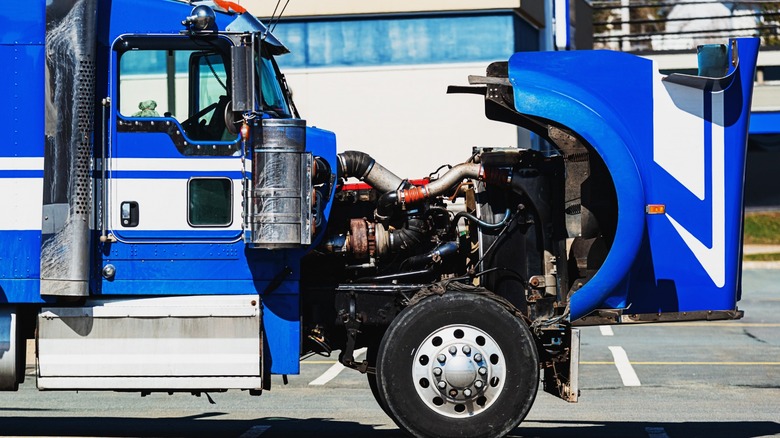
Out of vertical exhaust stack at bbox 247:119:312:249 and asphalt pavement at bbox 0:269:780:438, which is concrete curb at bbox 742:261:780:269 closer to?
asphalt pavement at bbox 0:269:780:438

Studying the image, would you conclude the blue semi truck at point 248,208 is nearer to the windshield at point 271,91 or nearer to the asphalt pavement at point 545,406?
the windshield at point 271,91

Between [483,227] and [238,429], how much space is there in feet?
9.43

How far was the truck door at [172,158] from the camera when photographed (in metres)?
8.23

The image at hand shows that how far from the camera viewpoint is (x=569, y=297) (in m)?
8.55

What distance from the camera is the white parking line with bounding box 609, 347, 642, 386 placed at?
13.3 meters

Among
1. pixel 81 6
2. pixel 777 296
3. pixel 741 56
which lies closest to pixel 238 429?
pixel 81 6

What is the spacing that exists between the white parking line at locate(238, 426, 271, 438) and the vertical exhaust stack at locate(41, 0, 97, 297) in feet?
7.35

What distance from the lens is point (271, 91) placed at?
28.3ft

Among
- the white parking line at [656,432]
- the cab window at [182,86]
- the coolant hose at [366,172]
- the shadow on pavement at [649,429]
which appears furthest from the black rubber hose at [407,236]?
the white parking line at [656,432]

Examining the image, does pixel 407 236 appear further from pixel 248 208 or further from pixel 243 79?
pixel 243 79

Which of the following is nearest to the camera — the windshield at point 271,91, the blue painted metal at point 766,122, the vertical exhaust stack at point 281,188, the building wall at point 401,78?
the vertical exhaust stack at point 281,188

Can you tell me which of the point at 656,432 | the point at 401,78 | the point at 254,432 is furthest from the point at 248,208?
the point at 401,78

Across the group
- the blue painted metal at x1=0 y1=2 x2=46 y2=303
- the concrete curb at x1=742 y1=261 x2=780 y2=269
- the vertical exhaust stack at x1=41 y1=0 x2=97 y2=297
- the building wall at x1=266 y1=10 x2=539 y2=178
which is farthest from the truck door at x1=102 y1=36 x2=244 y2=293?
the concrete curb at x1=742 y1=261 x2=780 y2=269

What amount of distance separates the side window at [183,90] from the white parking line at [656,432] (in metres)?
4.04
